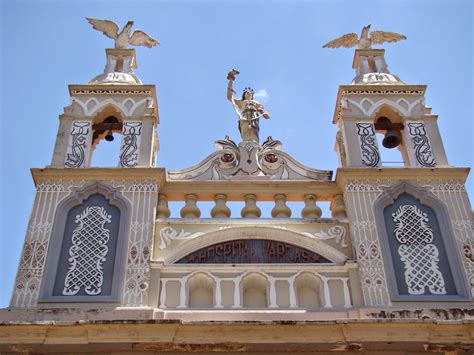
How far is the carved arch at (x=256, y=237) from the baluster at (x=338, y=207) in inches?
26.2

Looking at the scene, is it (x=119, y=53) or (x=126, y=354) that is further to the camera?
(x=119, y=53)

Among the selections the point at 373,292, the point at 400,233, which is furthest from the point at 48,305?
the point at 400,233

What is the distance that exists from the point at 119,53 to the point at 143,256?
4.49 m

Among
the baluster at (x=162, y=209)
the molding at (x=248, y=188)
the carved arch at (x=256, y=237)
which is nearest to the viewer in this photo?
the carved arch at (x=256, y=237)

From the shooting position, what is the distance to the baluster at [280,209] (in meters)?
9.96

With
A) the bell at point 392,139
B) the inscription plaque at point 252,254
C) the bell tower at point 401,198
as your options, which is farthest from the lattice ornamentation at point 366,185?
the bell at point 392,139

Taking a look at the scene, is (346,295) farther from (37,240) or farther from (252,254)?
(37,240)

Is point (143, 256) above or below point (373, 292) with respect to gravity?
above

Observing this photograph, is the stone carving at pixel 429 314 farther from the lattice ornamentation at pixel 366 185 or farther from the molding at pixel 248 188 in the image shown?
the molding at pixel 248 188

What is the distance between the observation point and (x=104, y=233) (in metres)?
9.54

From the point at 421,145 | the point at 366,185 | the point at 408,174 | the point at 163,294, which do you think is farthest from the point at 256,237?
the point at 421,145

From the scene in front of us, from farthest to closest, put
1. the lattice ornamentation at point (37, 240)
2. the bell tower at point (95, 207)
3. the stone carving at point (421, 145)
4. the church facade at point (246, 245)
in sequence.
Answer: the stone carving at point (421, 145), the bell tower at point (95, 207), the lattice ornamentation at point (37, 240), the church facade at point (246, 245)

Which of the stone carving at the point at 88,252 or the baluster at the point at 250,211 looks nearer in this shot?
the stone carving at the point at 88,252

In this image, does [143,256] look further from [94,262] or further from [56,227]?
[56,227]
